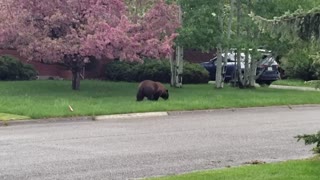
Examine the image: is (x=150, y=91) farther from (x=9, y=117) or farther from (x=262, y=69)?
(x=262, y=69)

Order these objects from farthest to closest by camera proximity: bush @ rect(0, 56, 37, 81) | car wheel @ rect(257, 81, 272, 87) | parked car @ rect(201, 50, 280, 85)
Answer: car wheel @ rect(257, 81, 272, 87) → parked car @ rect(201, 50, 280, 85) → bush @ rect(0, 56, 37, 81)

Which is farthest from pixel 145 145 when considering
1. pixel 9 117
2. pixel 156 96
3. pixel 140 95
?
pixel 156 96

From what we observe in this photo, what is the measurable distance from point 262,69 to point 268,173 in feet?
77.8

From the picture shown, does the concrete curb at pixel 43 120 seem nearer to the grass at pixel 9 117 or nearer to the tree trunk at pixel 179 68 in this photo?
the grass at pixel 9 117

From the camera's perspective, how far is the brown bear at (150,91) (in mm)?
23422

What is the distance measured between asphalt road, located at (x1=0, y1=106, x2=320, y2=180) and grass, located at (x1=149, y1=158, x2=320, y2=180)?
1.04m

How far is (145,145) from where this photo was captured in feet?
46.2

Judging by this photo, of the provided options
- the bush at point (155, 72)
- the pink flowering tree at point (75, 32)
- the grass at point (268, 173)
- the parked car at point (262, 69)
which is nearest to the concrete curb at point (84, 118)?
the pink flowering tree at point (75, 32)

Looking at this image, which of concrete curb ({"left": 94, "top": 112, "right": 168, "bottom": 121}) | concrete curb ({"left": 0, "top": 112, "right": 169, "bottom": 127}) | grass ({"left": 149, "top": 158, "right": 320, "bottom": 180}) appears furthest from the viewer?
concrete curb ({"left": 94, "top": 112, "right": 168, "bottom": 121})

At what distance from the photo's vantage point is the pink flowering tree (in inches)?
972

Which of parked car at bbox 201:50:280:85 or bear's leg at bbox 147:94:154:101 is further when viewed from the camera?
parked car at bbox 201:50:280:85

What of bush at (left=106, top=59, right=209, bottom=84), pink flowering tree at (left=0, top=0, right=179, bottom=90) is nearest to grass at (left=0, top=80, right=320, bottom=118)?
pink flowering tree at (left=0, top=0, right=179, bottom=90)

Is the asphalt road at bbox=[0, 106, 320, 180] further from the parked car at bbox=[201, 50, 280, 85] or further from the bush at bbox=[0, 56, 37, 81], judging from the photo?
the bush at bbox=[0, 56, 37, 81]

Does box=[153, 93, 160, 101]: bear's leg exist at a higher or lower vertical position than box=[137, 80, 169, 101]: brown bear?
lower
